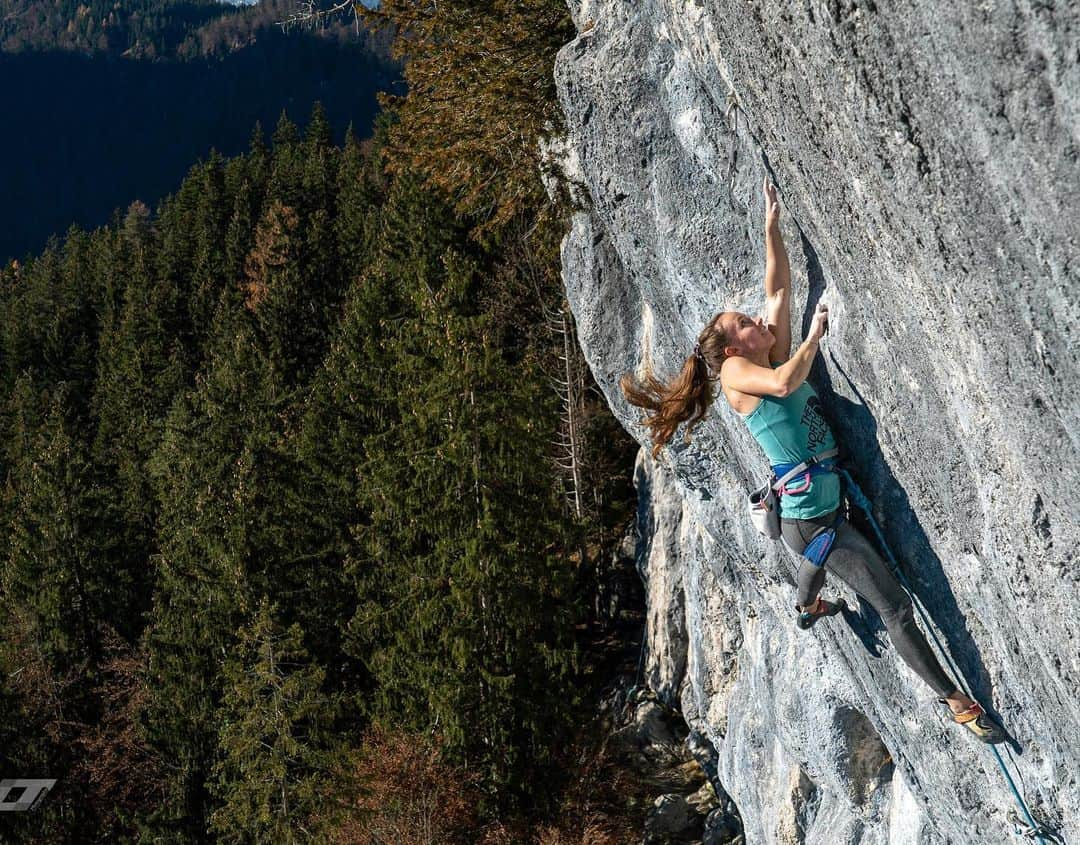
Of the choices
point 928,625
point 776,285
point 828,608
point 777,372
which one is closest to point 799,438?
point 777,372

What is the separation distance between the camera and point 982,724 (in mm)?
5504

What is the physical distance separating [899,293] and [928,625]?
235cm

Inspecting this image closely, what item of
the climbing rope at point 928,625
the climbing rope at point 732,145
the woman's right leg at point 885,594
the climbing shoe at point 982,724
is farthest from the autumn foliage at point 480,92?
the climbing shoe at point 982,724

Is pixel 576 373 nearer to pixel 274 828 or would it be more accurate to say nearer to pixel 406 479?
pixel 406 479

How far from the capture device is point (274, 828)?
1891 centimetres

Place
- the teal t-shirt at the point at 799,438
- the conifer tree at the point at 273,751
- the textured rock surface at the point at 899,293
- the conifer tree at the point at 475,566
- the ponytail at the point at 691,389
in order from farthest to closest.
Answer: the conifer tree at the point at 273,751 → the conifer tree at the point at 475,566 → the ponytail at the point at 691,389 → the teal t-shirt at the point at 799,438 → the textured rock surface at the point at 899,293

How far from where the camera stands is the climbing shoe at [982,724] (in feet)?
18.0

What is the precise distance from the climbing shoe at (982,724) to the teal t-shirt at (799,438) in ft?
4.74

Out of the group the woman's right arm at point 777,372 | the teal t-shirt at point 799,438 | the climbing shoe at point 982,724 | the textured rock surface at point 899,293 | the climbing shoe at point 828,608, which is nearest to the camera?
the textured rock surface at point 899,293

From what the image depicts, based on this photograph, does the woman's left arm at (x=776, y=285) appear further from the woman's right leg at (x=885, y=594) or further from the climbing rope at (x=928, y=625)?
the woman's right leg at (x=885, y=594)

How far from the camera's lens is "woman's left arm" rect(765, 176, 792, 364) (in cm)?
556

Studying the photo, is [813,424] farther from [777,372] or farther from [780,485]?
[777,372]

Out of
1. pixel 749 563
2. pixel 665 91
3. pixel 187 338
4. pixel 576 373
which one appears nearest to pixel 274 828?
pixel 576 373

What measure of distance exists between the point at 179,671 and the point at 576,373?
12355 mm
